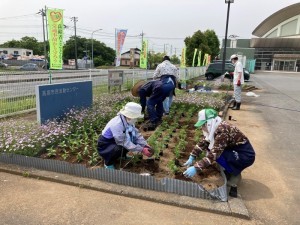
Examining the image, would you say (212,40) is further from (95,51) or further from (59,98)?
(59,98)

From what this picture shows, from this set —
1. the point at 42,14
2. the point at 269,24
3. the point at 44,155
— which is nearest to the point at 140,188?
the point at 44,155

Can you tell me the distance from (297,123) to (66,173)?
632cm

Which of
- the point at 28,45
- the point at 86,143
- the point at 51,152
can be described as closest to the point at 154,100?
the point at 86,143

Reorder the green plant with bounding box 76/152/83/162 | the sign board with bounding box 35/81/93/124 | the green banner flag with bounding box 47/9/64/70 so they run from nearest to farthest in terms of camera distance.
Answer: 1. the green plant with bounding box 76/152/83/162
2. the sign board with bounding box 35/81/93/124
3. the green banner flag with bounding box 47/9/64/70

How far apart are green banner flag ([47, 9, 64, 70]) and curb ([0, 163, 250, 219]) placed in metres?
5.29

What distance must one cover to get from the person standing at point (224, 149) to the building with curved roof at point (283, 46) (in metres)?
59.7

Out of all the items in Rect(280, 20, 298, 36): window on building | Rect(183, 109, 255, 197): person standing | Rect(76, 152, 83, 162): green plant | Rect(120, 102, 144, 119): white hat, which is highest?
Rect(280, 20, 298, 36): window on building

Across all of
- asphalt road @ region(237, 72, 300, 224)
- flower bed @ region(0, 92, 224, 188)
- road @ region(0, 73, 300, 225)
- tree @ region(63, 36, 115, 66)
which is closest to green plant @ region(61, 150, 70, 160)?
flower bed @ region(0, 92, 224, 188)

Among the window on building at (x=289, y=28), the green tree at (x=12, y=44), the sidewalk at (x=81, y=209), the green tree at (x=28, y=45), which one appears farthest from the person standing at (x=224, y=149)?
the green tree at (x=12, y=44)

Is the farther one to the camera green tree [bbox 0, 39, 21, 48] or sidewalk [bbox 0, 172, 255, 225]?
green tree [bbox 0, 39, 21, 48]

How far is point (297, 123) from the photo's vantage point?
729cm

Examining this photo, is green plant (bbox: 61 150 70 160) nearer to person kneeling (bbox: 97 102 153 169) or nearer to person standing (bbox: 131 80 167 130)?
person kneeling (bbox: 97 102 153 169)

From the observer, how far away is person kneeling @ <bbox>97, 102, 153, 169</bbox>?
3469 mm

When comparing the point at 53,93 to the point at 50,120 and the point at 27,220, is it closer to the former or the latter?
the point at 50,120
